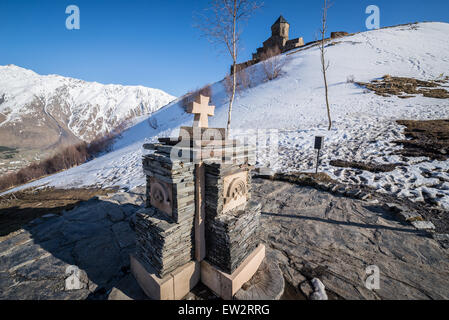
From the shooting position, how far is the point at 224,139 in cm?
322

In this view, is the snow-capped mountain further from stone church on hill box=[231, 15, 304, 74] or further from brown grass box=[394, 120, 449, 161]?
brown grass box=[394, 120, 449, 161]

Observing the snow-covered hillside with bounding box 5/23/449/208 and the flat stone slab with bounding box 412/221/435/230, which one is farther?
the snow-covered hillside with bounding box 5/23/449/208

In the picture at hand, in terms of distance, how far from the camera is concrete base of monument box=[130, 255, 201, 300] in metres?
2.59

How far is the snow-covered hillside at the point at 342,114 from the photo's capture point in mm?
7549

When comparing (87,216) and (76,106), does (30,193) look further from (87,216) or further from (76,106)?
(76,106)

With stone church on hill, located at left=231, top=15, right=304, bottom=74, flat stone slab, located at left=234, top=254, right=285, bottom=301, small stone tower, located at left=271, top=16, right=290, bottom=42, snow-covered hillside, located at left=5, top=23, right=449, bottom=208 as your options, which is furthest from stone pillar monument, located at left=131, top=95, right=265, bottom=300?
small stone tower, located at left=271, top=16, right=290, bottom=42

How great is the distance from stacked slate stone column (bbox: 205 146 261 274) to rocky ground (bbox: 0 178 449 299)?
0.66 meters

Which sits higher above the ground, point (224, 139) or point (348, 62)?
point (348, 62)

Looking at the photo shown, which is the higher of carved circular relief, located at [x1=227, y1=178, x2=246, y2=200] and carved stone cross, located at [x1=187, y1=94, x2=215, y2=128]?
carved stone cross, located at [x1=187, y1=94, x2=215, y2=128]

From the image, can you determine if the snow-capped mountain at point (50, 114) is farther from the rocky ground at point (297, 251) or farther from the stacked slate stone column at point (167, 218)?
the stacked slate stone column at point (167, 218)

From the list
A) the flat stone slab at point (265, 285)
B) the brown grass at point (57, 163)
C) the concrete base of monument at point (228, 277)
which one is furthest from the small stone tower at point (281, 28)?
the concrete base of monument at point (228, 277)

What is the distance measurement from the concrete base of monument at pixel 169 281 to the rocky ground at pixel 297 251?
155mm

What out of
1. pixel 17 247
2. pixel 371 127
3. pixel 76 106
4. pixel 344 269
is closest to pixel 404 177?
pixel 344 269
